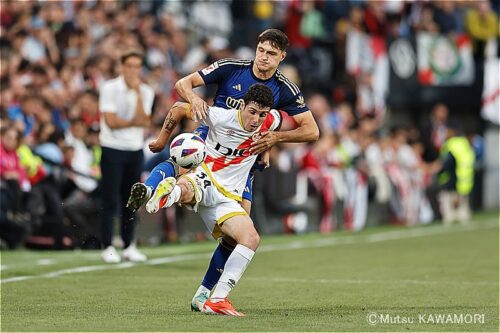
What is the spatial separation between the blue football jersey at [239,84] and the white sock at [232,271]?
49.2 inches

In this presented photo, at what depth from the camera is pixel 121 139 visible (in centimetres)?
1405

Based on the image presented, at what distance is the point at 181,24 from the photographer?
25.9m

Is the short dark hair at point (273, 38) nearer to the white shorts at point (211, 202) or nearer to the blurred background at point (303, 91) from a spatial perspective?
the white shorts at point (211, 202)

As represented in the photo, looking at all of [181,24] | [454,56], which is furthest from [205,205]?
[454,56]

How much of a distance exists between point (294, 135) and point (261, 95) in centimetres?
66

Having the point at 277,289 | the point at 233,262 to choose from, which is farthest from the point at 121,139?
the point at 233,262

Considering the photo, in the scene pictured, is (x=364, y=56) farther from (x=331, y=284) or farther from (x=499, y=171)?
(x=331, y=284)

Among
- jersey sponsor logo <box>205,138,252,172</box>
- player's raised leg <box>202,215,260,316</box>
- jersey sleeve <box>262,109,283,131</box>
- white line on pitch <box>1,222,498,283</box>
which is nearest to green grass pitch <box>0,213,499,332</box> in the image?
white line on pitch <box>1,222,498,283</box>

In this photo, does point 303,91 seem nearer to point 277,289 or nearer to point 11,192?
point 11,192

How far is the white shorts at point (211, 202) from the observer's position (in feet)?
31.5

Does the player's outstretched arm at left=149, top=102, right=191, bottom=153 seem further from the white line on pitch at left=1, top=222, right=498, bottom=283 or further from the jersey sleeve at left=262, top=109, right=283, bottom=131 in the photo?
the white line on pitch at left=1, top=222, right=498, bottom=283

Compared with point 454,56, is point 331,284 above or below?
below

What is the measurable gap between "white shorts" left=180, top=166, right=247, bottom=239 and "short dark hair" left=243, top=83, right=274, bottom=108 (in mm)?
793

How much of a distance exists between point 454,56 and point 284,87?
19.7 m
